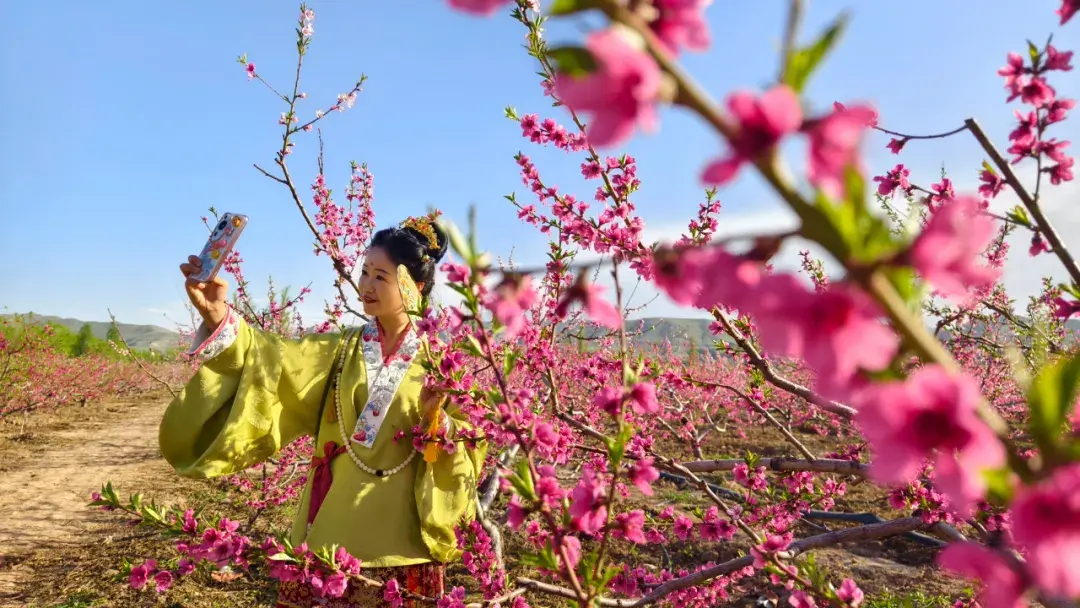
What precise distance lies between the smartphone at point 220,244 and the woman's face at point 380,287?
641 millimetres

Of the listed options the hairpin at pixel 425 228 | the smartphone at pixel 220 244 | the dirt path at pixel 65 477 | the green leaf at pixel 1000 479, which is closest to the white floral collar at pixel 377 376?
the hairpin at pixel 425 228

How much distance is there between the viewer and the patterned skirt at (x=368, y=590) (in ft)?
7.77

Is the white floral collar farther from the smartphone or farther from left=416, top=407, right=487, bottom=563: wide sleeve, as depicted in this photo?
the smartphone

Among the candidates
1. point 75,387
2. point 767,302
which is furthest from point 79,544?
point 75,387

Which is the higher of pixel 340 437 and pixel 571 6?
pixel 571 6

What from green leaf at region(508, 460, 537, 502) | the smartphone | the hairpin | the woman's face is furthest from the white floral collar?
green leaf at region(508, 460, 537, 502)

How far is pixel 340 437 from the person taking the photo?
262cm

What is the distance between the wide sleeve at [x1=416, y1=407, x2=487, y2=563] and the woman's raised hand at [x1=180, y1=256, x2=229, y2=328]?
1.10 meters

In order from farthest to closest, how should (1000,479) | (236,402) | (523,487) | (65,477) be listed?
1. (65,477)
2. (236,402)
3. (523,487)
4. (1000,479)

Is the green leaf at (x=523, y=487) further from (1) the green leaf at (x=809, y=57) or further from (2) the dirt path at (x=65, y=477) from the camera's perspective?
(2) the dirt path at (x=65, y=477)

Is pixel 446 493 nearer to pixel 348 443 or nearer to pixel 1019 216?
pixel 348 443

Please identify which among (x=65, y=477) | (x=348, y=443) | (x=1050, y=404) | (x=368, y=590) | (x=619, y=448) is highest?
(x=1050, y=404)

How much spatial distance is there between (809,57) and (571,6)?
24cm

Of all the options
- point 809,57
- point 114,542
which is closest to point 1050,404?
point 809,57
